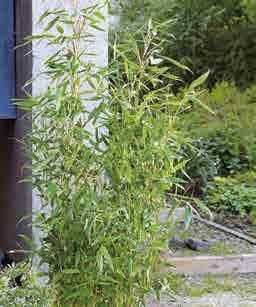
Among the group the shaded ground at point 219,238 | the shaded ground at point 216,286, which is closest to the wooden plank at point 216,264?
the shaded ground at point 216,286

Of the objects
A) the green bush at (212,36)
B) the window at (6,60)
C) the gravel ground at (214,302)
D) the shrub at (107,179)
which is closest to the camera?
the shrub at (107,179)

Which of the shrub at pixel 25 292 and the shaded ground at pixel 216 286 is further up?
the shrub at pixel 25 292

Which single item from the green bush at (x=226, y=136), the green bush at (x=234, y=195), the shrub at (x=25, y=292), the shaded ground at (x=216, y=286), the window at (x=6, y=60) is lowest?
the shaded ground at (x=216, y=286)

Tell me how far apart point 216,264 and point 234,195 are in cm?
184

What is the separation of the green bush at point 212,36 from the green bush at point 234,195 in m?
3.63

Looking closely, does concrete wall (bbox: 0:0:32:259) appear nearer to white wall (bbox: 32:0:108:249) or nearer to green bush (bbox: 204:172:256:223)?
white wall (bbox: 32:0:108:249)

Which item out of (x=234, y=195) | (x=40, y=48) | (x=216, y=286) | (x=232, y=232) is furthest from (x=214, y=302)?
(x=234, y=195)

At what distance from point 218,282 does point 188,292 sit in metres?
0.35

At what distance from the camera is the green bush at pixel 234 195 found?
626 centimetres

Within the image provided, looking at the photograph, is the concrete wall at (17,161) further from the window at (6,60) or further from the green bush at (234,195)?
the green bush at (234,195)

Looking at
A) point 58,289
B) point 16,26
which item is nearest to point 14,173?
point 16,26

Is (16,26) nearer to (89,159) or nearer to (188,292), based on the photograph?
(89,159)

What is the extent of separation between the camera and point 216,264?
4695 millimetres

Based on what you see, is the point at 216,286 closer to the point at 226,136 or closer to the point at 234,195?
the point at 234,195
